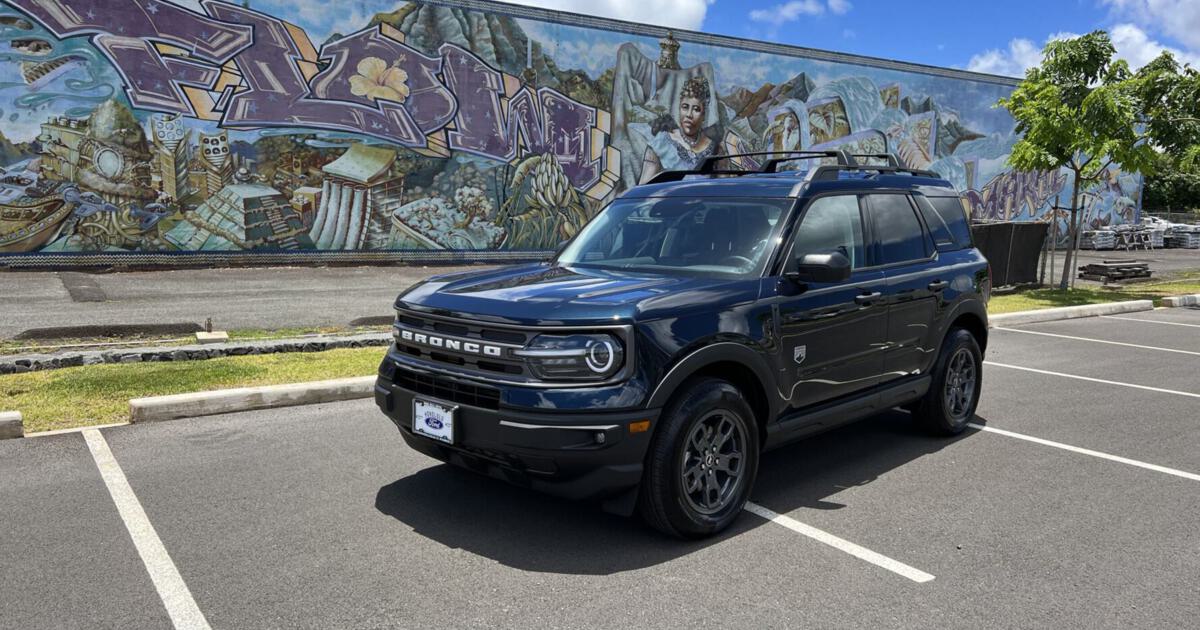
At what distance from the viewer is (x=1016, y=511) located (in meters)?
4.97

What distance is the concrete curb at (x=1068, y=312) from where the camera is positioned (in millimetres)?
13746

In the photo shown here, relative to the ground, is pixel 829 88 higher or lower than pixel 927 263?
higher

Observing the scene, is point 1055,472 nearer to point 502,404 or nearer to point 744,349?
point 744,349

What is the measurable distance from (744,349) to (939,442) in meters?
2.63

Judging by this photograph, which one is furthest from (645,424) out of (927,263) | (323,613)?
(927,263)

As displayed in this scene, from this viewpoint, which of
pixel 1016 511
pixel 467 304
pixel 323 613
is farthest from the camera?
pixel 1016 511

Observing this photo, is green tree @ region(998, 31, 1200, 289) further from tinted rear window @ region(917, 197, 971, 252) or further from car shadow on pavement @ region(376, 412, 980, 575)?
car shadow on pavement @ region(376, 412, 980, 575)

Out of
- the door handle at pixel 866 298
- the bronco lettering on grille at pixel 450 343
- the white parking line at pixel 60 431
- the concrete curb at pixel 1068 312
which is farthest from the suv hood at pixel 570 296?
the concrete curb at pixel 1068 312

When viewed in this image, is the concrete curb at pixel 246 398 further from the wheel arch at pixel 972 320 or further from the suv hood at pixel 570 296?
the wheel arch at pixel 972 320

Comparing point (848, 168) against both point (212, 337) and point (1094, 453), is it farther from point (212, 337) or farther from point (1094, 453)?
point (212, 337)

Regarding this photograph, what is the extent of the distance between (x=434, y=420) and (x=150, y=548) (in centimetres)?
146

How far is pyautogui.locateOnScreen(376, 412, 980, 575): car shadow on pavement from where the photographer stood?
14.0ft

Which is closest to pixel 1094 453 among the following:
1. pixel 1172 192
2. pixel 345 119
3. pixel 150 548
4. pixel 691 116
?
pixel 150 548

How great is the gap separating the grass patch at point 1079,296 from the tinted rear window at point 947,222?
27.3ft
